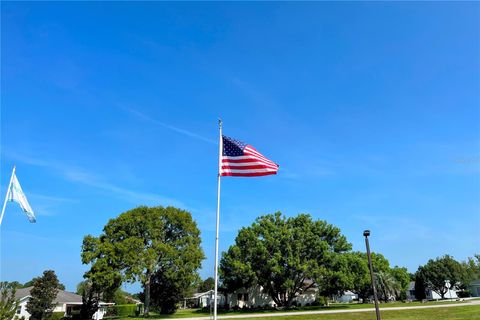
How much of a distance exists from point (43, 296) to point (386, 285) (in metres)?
57.0

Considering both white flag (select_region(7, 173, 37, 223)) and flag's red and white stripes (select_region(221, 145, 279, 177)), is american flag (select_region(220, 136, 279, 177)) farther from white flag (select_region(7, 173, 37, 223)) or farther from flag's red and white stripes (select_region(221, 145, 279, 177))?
white flag (select_region(7, 173, 37, 223))

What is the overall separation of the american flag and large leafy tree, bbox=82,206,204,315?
35490 mm

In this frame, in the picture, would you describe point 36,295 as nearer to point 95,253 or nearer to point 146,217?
point 95,253

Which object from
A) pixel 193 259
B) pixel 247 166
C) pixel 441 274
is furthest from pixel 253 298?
pixel 247 166

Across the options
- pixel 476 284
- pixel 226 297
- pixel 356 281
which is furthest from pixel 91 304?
pixel 476 284

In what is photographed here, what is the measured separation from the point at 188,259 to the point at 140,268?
6.39m

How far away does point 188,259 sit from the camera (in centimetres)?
5069

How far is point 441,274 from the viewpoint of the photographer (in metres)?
87.1

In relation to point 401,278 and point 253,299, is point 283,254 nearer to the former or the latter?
point 253,299

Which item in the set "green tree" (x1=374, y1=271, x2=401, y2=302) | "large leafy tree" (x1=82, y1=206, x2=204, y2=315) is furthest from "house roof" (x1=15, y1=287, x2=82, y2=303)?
"green tree" (x1=374, y1=271, x2=401, y2=302)

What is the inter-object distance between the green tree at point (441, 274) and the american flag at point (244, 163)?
87.5m

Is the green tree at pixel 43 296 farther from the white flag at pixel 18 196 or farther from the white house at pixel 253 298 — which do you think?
the white house at pixel 253 298

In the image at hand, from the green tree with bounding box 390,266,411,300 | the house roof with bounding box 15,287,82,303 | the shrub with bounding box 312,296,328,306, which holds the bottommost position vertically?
the shrub with bounding box 312,296,328,306

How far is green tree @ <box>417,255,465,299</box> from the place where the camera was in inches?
3447
